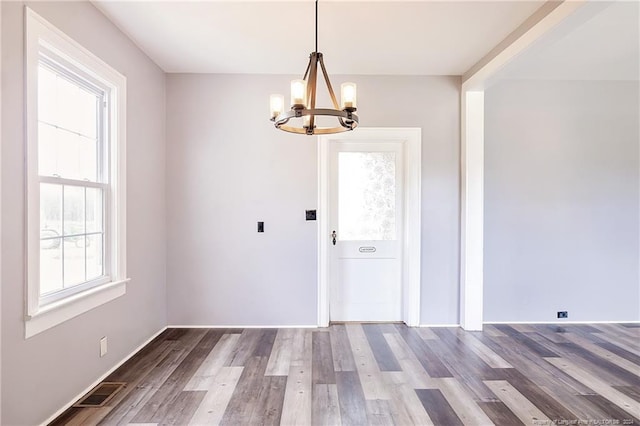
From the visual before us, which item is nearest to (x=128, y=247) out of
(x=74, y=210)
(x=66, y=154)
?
(x=74, y=210)

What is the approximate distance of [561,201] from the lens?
3570 mm

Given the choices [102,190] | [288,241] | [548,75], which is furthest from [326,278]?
[548,75]

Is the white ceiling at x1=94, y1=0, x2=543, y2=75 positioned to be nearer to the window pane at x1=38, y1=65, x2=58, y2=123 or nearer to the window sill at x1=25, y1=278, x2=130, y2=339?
the window pane at x1=38, y1=65, x2=58, y2=123

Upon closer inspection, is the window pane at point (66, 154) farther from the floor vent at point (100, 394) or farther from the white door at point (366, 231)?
the white door at point (366, 231)

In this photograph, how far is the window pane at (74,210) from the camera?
2127 mm

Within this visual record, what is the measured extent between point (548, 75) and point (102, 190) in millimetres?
4447

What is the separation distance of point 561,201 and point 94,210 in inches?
179

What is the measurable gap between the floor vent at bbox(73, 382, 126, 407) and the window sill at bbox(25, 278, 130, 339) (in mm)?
579

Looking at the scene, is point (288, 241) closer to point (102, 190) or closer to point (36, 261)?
point (102, 190)

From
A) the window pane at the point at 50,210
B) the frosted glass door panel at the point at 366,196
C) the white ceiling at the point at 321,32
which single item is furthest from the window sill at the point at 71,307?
the frosted glass door panel at the point at 366,196

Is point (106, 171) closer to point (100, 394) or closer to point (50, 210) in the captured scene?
point (50, 210)

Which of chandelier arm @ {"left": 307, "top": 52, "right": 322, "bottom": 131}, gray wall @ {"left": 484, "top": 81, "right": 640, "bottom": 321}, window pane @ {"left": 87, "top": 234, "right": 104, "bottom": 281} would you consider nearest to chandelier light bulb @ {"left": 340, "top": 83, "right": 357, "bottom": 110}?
Result: chandelier arm @ {"left": 307, "top": 52, "right": 322, "bottom": 131}

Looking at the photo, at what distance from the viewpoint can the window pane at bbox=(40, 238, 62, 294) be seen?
1939mm

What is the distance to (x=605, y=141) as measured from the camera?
3.59 meters
